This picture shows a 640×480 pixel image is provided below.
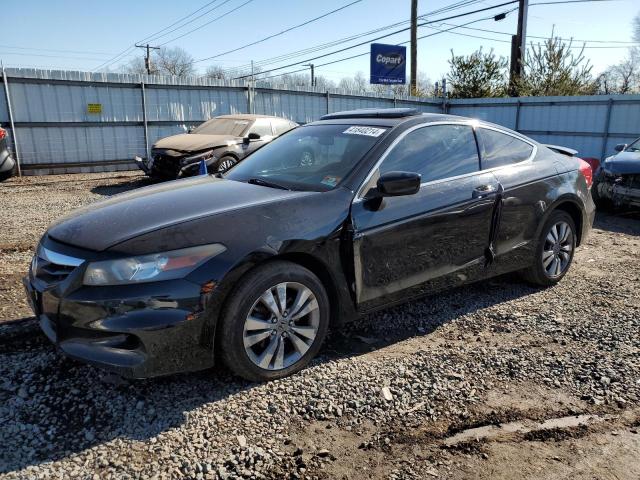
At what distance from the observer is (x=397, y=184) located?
3348mm

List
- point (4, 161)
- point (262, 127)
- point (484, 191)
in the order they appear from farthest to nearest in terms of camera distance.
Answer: point (262, 127), point (4, 161), point (484, 191)

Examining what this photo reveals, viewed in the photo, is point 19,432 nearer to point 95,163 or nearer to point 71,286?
point 71,286

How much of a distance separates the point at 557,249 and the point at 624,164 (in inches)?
175

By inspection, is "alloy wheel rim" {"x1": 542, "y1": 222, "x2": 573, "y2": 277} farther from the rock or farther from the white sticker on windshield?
the rock

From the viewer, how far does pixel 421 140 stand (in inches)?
156

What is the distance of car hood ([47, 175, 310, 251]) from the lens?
292 centimetres

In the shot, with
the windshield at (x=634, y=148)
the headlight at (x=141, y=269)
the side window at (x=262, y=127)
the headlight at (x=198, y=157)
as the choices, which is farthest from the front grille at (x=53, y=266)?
the windshield at (x=634, y=148)

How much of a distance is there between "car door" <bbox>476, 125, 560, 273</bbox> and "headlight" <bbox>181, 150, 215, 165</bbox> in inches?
267

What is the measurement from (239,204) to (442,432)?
175 cm

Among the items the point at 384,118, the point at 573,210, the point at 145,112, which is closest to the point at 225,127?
the point at 145,112

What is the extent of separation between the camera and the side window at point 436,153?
3764mm

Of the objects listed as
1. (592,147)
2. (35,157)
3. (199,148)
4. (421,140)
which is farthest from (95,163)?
(592,147)

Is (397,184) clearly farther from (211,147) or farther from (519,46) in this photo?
(519,46)

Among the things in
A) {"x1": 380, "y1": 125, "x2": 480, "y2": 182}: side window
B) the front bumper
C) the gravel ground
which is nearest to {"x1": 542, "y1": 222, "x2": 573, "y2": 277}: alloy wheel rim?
the gravel ground
